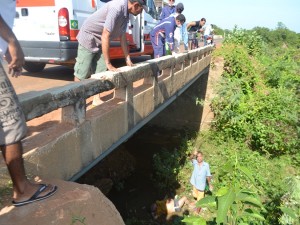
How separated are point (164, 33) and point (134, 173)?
4.96m

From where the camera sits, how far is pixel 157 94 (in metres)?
5.30

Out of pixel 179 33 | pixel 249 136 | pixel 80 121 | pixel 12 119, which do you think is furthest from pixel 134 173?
pixel 12 119

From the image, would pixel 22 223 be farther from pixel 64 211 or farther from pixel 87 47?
pixel 87 47

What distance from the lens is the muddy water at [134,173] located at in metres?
8.37

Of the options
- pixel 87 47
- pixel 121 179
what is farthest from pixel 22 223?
pixel 121 179

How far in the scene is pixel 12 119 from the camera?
1.91 m

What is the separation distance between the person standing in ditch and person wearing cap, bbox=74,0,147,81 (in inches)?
68.1

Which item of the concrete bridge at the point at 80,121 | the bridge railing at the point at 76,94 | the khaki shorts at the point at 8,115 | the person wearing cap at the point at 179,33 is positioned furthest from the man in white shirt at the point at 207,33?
the khaki shorts at the point at 8,115

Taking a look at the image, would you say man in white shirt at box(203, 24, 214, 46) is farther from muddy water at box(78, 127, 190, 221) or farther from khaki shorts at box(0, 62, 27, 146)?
khaki shorts at box(0, 62, 27, 146)

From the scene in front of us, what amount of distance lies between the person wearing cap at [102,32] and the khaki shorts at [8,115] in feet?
6.24

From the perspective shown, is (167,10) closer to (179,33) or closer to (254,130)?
(179,33)

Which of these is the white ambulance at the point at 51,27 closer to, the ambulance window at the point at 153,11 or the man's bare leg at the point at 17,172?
the ambulance window at the point at 153,11

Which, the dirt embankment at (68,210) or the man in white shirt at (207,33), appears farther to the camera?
the man in white shirt at (207,33)

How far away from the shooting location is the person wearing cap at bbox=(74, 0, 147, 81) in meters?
3.64
